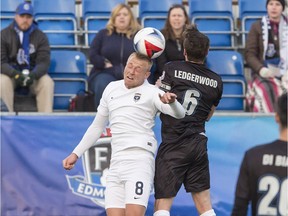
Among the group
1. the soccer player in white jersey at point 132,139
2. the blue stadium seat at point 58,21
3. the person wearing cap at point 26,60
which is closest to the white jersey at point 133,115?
the soccer player in white jersey at point 132,139

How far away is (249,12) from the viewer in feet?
37.5

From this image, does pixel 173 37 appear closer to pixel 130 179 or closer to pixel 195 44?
pixel 195 44

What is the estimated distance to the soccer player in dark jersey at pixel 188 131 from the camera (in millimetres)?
6695

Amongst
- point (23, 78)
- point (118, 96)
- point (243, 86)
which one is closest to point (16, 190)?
point (23, 78)

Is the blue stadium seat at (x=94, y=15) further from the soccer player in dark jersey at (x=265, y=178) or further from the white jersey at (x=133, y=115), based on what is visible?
the soccer player in dark jersey at (x=265, y=178)

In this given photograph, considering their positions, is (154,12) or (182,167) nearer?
(182,167)

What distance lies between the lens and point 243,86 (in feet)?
34.4

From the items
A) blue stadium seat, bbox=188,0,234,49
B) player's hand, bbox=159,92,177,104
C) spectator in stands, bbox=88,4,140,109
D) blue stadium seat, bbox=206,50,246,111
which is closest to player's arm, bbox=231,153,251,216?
player's hand, bbox=159,92,177,104

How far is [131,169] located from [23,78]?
352 cm

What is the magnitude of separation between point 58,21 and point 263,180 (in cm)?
659

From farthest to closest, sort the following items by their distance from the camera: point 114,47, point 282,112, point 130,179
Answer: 1. point 114,47
2. point 130,179
3. point 282,112

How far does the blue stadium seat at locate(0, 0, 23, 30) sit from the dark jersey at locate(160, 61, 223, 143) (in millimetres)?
4699

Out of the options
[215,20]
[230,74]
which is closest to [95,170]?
[230,74]

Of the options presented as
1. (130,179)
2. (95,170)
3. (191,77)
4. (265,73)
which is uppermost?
(191,77)
